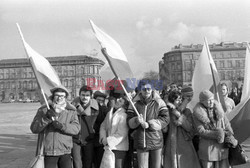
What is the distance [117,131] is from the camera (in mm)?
3904

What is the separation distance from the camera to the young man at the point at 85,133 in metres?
4.02

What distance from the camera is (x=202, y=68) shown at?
4.83 m

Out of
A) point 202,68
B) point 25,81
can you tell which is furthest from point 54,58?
point 202,68

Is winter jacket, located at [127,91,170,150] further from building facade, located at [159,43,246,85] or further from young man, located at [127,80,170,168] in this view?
building facade, located at [159,43,246,85]

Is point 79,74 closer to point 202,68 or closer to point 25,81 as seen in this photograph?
point 25,81

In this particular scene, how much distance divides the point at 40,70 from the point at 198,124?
2537 mm

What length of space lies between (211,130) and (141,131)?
39.5 inches

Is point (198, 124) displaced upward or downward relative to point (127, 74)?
downward

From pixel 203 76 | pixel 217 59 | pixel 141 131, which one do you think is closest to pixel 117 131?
pixel 141 131

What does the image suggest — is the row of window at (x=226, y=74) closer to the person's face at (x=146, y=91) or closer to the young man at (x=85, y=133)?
the young man at (x=85, y=133)

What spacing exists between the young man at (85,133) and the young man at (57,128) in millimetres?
473

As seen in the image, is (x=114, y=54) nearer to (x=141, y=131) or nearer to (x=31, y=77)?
(x=141, y=131)

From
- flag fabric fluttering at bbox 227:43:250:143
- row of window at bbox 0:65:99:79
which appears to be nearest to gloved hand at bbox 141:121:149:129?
flag fabric fluttering at bbox 227:43:250:143

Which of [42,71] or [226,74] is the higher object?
[226,74]
